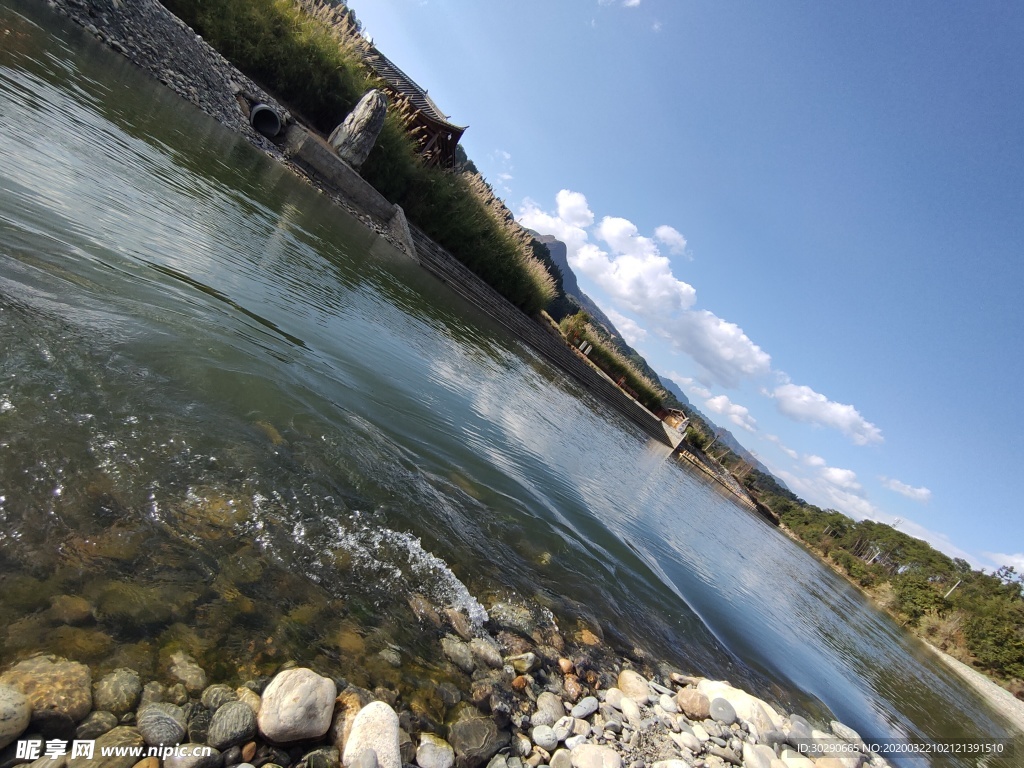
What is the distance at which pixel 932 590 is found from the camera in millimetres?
23281

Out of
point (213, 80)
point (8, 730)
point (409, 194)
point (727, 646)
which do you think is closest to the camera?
point (8, 730)

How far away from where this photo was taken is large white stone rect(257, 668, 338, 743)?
1.58 meters

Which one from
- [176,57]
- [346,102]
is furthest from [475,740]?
[346,102]

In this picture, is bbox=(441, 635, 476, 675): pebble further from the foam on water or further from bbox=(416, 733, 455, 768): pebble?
bbox=(416, 733, 455, 768): pebble

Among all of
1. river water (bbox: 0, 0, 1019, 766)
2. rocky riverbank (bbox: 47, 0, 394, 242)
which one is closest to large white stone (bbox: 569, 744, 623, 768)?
river water (bbox: 0, 0, 1019, 766)

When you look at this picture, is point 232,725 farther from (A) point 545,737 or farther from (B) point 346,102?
(B) point 346,102

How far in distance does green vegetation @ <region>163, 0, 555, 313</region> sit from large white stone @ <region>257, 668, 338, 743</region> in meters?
17.5

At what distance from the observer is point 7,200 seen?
10.8 ft

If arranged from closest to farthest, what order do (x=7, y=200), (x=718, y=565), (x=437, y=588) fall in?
(x=437, y=588) < (x=7, y=200) < (x=718, y=565)

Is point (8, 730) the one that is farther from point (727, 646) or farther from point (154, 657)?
point (727, 646)

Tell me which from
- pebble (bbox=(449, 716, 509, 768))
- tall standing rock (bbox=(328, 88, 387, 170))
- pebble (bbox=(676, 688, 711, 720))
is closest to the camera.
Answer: pebble (bbox=(449, 716, 509, 768))

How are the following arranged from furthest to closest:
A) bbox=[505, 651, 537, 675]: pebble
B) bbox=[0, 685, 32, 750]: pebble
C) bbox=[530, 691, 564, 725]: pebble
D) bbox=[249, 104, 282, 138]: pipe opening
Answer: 1. bbox=[249, 104, 282, 138]: pipe opening
2. bbox=[505, 651, 537, 675]: pebble
3. bbox=[530, 691, 564, 725]: pebble
4. bbox=[0, 685, 32, 750]: pebble

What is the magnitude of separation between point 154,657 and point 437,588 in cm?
145

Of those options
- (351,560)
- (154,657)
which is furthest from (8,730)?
(351,560)
